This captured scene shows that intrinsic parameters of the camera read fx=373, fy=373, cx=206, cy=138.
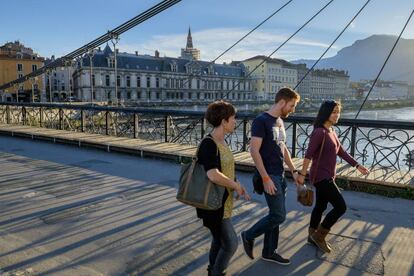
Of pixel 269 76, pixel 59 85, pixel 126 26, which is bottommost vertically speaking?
pixel 126 26

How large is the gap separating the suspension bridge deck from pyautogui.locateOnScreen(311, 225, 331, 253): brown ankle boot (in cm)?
261

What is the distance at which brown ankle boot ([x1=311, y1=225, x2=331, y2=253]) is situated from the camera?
377cm

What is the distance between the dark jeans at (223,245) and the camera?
2.98 m

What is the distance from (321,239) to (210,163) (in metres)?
1.73

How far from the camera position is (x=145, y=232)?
4340mm

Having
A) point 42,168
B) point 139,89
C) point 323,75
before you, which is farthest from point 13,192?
point 323,75

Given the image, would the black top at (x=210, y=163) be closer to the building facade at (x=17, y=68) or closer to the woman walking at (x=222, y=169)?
the woman walking at (x=222, y=169)

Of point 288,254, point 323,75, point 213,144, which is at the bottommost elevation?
point 288,254

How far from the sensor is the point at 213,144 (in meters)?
2.87

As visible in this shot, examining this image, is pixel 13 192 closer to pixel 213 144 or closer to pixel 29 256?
pixel 29 256

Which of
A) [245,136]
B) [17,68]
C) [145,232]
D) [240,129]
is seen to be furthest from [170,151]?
[17,68]

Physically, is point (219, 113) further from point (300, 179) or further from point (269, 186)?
point (300, 179)

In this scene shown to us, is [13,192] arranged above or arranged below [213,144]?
below

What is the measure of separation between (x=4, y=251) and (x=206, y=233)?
6.94 feet
